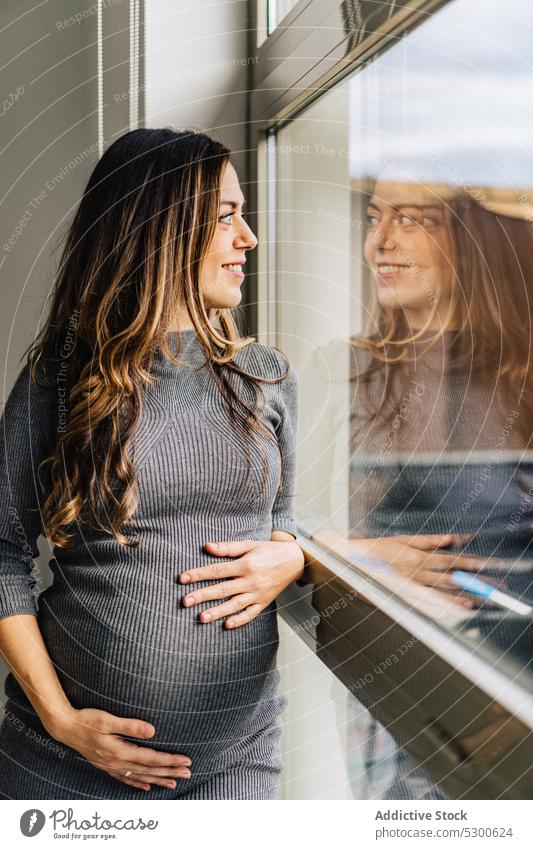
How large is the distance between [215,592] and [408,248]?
0.24 meters

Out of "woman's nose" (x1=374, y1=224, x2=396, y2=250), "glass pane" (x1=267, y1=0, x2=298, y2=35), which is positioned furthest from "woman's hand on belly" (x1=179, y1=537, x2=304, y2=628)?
"glass pane" (x1=267, y1=0, x2=298, y2=35)

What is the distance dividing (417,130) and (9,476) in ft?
1.06

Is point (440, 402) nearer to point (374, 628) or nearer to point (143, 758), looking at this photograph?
point (374, 628)

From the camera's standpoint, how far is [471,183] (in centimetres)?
43

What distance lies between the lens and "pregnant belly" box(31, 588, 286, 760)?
46 cm

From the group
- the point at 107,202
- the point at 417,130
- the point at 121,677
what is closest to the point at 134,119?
the point at 107,202

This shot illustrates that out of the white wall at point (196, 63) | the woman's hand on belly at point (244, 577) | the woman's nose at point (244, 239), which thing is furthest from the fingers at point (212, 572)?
the white wall at point (196, 63)

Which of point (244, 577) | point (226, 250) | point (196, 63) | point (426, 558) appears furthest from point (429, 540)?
point (196, 63)

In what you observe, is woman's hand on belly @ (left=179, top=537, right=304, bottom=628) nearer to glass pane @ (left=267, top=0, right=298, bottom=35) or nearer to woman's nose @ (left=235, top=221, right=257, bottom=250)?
woman's nose @ (left=235, top=221, right=257, bottom=250)

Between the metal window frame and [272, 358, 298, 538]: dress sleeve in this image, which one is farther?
[272, 358, 298, 538]: dress sleeve

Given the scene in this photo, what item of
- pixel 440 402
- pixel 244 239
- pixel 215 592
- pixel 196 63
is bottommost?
pixel 215 592

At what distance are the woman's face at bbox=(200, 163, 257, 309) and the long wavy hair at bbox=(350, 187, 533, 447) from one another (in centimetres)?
12

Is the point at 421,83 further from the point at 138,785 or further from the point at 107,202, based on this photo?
the point at 138,785

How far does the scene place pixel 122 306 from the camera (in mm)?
502
